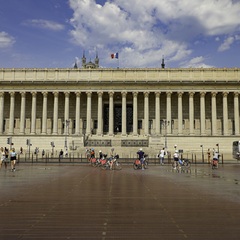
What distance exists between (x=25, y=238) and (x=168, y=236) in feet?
10.8

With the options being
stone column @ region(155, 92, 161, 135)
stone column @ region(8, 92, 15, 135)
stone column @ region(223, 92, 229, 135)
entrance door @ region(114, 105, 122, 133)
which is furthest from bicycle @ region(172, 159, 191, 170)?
stone column @ region(8, 92, 15, 135)

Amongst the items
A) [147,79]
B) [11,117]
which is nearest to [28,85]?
[11,117]

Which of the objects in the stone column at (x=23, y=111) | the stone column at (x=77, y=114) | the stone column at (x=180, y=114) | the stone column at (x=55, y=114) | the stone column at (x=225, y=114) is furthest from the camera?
the stone column at (x=23, y=111)

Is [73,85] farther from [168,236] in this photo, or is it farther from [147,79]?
[168,236]

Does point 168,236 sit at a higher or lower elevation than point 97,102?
lower

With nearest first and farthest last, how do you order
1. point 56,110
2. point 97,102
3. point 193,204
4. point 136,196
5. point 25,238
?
point 25,238
point 193,204
point 136,196
point 56,110
point 97,102

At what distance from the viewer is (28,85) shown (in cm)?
7206

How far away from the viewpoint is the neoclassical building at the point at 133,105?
227ft

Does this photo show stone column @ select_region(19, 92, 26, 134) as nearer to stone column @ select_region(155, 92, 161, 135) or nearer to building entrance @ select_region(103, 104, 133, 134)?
building entrance @ select_region(103, 104, 133, 134)

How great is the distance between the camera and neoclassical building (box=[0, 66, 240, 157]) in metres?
69.1

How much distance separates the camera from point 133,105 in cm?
7169

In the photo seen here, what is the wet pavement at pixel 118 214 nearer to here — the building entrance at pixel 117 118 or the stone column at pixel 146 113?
the stone column at pixel 146 113

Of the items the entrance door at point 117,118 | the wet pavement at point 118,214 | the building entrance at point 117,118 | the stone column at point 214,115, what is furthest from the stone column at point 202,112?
the wet pavement at point 118,214

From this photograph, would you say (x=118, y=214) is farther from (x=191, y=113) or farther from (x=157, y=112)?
(x=191, y=113)
